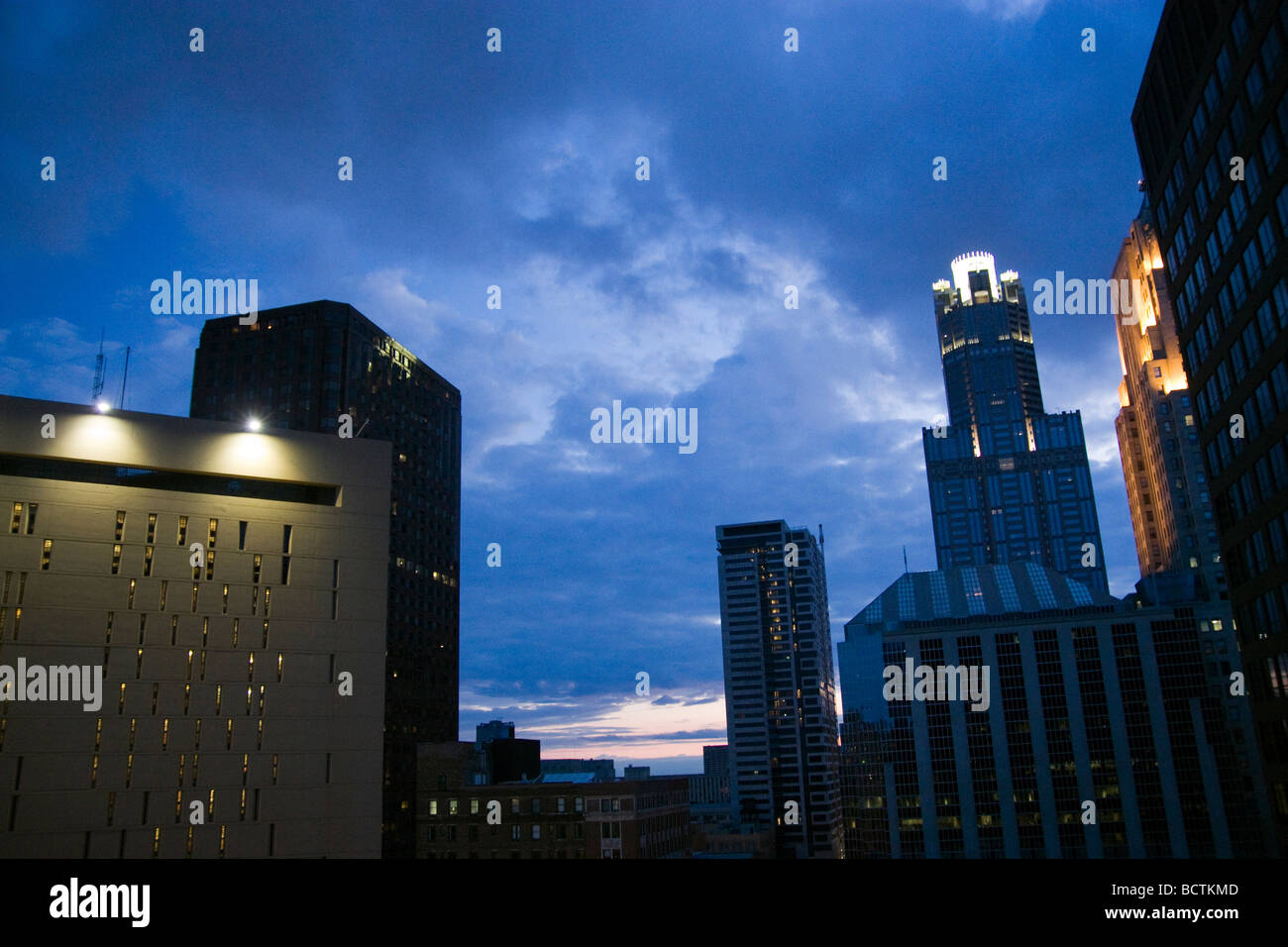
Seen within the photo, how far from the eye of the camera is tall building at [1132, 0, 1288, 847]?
41500 mm

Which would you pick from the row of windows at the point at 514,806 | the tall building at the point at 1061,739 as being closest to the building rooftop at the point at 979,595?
the tall building at the point at 1061,739

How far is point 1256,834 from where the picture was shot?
132250mm

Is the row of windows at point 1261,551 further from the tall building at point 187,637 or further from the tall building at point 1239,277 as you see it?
the tall building at point 187,637

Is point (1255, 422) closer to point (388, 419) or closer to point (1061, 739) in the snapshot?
point (388, 419)

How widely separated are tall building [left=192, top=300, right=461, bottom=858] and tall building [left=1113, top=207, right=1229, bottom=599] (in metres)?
120

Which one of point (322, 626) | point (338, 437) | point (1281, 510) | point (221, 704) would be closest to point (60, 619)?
point (221, 704)

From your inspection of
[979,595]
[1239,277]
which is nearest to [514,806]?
[1239,277]

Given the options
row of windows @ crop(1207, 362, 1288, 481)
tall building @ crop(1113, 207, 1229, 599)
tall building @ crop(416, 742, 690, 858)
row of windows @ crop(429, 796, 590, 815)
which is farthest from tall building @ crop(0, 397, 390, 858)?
tall building @ crop(1113, 207, 1229, 599)

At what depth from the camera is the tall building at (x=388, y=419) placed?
121 m

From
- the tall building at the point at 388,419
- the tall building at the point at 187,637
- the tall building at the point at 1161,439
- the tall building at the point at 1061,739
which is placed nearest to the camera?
the tall building at the point at 187,637

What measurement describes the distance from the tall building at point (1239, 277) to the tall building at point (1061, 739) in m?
98.1

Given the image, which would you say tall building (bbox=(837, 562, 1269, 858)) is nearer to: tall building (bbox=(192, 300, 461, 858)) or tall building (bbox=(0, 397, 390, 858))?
tall building (bbox=(192, 300, 461, 858))
